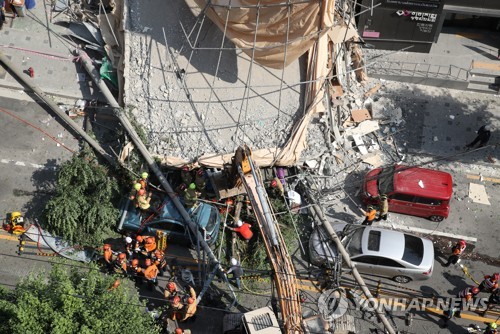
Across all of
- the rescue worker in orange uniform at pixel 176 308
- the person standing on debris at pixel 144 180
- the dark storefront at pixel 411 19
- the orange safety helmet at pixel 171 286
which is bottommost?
the rescue worker in orange uniform at pixel 176 308

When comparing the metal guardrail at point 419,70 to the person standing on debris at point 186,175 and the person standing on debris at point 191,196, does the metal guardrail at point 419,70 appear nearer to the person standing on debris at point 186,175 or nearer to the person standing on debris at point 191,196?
the person standing on debris at point 186,175

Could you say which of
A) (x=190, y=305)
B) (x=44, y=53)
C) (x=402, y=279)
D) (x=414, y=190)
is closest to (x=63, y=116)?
(x=44, y=53)

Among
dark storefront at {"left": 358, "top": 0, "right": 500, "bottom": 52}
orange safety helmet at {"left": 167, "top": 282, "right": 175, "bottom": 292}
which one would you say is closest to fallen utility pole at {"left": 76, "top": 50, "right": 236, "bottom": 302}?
orange safety helmet at {"left": 167, "top": 282, "right": 175, "bottom": 292}

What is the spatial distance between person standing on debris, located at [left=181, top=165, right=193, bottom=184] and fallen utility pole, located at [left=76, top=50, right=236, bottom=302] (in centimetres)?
52

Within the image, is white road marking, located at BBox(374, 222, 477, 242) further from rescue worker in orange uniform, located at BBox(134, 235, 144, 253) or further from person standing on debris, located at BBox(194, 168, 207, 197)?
rescue worker in orange uniform, located at BBox(134, 235, 144, 253)

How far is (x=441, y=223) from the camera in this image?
20.3 m

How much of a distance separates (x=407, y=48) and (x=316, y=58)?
391 centimetres

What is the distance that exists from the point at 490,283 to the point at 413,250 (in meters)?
2.29

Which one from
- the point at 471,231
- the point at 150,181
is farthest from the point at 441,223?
the point at 150,181

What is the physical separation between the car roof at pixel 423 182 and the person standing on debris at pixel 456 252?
1.53 metres

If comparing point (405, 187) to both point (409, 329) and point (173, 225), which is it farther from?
point (173, 225)

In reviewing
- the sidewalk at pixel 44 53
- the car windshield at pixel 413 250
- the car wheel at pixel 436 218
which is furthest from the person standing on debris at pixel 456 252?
the sidewalk at pixel 44 53

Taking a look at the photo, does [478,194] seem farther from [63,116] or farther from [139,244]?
[63,116]

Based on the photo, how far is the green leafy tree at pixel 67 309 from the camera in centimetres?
1369
